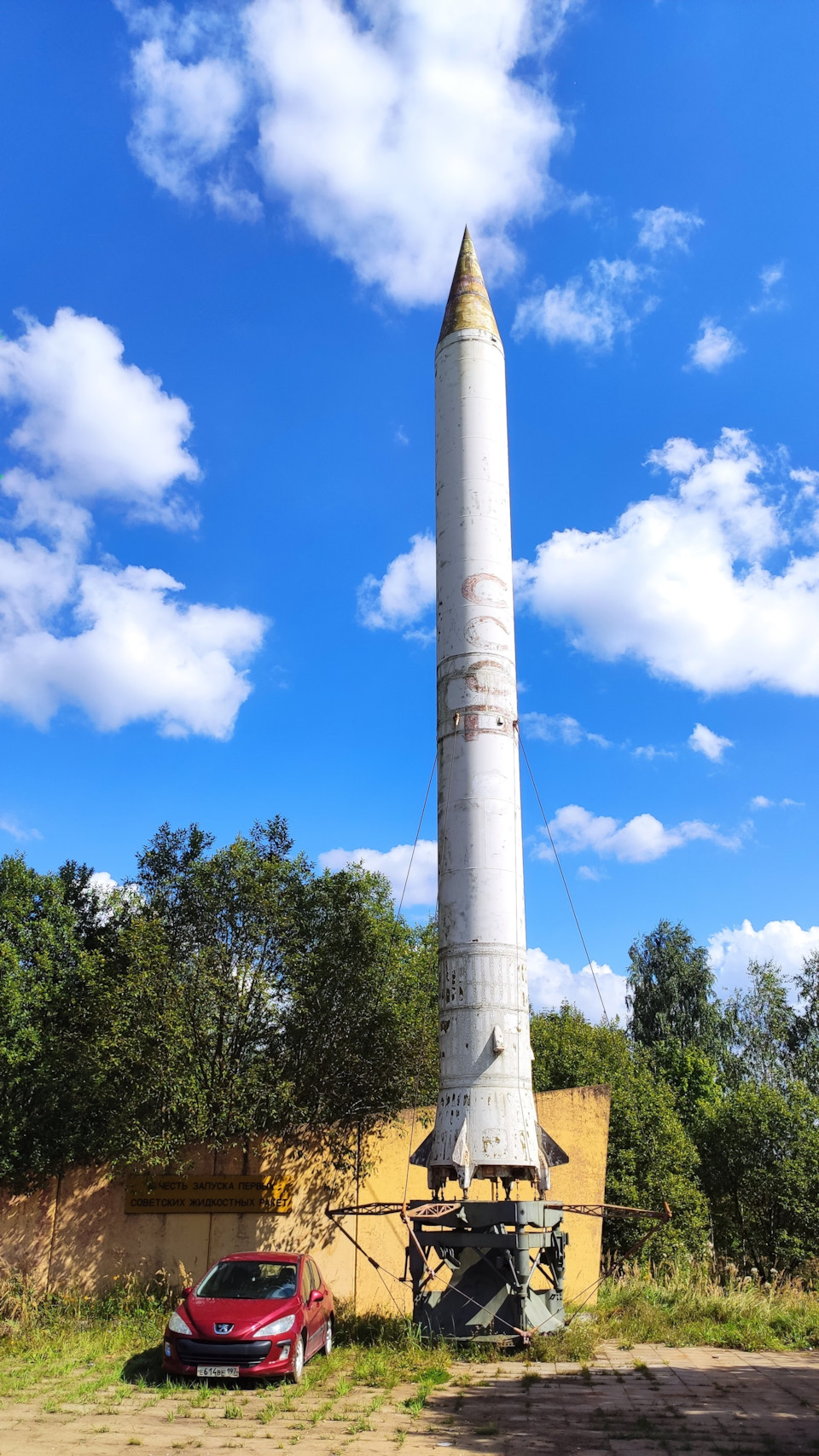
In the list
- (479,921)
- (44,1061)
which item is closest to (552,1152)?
(479,921)

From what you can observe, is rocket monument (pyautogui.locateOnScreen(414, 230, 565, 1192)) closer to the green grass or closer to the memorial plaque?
the green grass

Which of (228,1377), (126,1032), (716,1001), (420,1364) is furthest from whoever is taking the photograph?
(716,1001)

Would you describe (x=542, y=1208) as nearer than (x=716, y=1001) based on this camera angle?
Yes

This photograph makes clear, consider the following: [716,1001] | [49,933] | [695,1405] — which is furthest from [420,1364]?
[716,1001]

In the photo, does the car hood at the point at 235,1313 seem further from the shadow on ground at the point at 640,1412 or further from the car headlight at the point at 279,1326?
the shadow on ground at the point at 640,1412

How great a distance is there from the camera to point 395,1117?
17188 mm

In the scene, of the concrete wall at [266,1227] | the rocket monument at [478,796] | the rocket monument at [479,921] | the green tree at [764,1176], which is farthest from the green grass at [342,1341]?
the green tree at [764,1176]

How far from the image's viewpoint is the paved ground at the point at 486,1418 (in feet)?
27.4

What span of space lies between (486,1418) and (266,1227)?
27.5 feet

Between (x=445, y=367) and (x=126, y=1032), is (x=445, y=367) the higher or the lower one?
the higher one

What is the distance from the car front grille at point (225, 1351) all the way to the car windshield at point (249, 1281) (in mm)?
766

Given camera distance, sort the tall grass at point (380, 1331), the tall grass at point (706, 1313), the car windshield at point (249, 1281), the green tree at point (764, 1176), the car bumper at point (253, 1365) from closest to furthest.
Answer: the car bumper at point (253, 1365) → the tall grass at point (380, 1331) → the car windshield at point (249, 1281) → the tall grass at point (706, 1313) → the green tree at point (764, 1176)

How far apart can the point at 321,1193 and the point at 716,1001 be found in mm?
32410

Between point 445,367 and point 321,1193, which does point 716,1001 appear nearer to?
point 321,1193
